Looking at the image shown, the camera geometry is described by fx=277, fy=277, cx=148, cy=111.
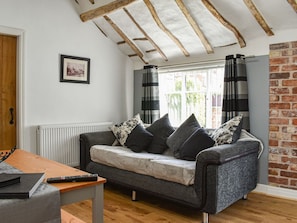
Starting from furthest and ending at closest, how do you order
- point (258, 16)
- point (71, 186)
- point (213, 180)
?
1. point (258, 16)
2. point (213, 180)
3. point (71, 186)

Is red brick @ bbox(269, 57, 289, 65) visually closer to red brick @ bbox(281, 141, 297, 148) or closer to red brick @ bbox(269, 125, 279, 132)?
red brick @ bbox(269, 125, 279, 132)

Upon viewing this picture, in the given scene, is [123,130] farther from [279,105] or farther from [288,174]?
[288,174]

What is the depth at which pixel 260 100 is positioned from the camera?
3.53 m

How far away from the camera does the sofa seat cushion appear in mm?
2734

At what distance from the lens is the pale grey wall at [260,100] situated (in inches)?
137

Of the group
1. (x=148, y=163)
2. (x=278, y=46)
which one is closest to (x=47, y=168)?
(x=148, y=163)

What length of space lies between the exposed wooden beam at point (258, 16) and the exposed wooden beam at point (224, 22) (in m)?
0.33

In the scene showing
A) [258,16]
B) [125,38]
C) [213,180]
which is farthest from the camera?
[125,38]

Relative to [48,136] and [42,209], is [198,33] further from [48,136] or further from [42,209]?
[42,209]

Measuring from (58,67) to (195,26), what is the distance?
209 centimetres

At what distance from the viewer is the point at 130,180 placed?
10.7ft

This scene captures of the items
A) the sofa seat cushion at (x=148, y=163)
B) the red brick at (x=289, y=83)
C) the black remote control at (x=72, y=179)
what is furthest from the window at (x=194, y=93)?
the black remote control at (x=72, y=179)

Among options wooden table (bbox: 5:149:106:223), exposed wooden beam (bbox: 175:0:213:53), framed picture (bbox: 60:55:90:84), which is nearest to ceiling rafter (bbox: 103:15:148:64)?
framed picture (bbox: 60:55:90:84)

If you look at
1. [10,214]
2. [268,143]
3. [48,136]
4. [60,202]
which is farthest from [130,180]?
[10,214]
